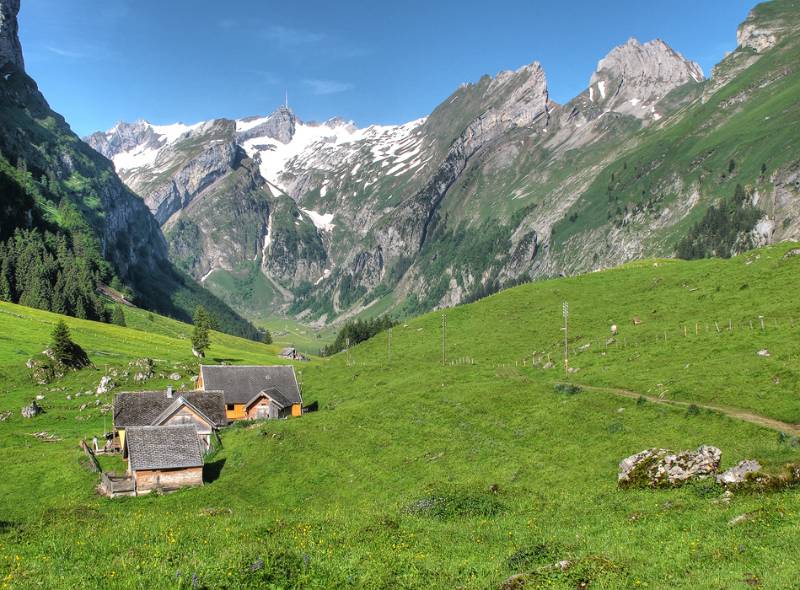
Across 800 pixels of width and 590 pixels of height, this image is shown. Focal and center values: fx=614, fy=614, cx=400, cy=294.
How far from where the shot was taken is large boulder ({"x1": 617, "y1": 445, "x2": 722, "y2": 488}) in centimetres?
2783

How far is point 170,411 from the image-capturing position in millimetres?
69312

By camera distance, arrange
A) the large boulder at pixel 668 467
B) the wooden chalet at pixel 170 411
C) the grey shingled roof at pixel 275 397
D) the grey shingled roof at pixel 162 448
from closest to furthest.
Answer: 1. the large boulder at pixel 668 467
2. the grey shingled roof at pixel 162 448
3. the wooden chalet at pixel 170 411
4. the grey shingled roof at pixel 275 397

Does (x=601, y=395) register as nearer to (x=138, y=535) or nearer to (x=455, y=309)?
(x=138, y=535)

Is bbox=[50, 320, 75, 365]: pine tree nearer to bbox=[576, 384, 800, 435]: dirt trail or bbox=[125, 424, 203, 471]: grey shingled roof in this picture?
bbox=[125, 424, 203, 471]: grey shingled roof

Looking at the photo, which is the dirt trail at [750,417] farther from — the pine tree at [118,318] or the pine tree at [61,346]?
the pine tree at [118,318]

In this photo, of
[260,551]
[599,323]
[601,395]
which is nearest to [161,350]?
[599,323]

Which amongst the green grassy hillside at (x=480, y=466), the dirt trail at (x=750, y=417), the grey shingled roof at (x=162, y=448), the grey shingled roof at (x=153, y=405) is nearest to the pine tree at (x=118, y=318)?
the green grassy hillside at (x=480, y=466)

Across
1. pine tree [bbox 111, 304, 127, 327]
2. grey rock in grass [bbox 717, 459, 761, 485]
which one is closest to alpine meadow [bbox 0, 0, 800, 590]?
grey rock in grass [bbox 717, 459, 761, 485]

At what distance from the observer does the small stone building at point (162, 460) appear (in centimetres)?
4997

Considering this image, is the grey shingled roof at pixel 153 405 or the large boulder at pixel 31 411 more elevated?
the large boulder at pixel 31 411

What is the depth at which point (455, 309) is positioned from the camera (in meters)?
129

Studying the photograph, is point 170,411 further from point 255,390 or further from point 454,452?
point 454,452

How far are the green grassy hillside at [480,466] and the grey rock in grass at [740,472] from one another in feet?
2.78

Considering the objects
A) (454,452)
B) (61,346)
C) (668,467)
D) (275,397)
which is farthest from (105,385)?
(668,467)
